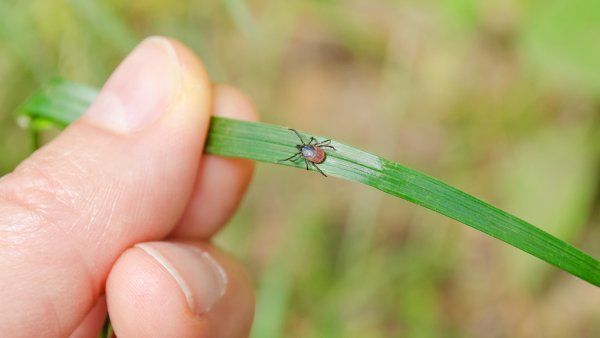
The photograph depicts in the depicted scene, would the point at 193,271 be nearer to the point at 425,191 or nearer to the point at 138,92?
the point at 138,92

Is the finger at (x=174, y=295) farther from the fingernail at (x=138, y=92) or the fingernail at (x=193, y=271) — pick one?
the fingernail at (x=138, y=92)

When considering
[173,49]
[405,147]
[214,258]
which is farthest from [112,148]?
[405,147]

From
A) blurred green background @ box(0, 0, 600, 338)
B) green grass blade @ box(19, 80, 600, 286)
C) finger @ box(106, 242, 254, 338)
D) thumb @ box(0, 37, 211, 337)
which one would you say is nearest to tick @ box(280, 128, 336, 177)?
green grass blade @ box(19, 80, 600, 286)

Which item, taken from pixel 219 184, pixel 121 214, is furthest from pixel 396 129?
pixel 121 214

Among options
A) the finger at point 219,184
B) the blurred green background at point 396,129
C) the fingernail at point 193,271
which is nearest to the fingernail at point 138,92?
the finger at point 219,184

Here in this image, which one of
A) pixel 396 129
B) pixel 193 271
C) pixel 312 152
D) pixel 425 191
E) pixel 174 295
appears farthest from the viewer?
pixel 396 129

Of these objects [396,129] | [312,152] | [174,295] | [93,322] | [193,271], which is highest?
[396,129]
